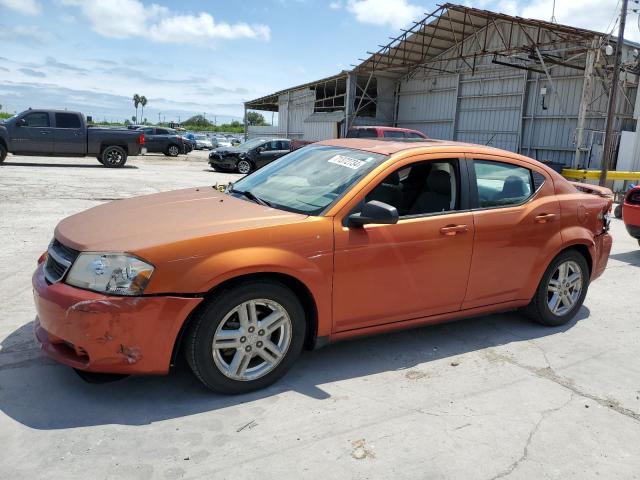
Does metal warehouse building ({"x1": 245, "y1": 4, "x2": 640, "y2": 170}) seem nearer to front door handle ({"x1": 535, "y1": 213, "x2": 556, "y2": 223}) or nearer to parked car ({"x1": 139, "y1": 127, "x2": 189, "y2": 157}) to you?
parked car ({"x1": 139, "y1": 127, "x2": 189, "y2": 157})

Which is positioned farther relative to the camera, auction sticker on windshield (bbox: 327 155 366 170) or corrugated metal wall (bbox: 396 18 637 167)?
corrugated metal wall (bbox: 396 18 637 167)

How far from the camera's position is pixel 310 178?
4012 mm

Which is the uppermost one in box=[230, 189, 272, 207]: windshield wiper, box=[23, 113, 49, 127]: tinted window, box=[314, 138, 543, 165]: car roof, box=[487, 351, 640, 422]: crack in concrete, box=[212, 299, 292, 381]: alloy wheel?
box=[23, 113, 49, 127]: tinted window

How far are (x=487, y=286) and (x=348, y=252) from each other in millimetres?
1369

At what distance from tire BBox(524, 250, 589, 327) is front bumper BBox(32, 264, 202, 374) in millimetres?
3056

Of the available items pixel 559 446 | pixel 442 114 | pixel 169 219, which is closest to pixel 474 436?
pixel 559 446

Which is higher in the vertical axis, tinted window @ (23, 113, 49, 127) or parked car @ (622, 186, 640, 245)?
tinted window @ (23, 113, 49, 127)

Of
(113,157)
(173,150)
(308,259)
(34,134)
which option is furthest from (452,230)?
(173,150)

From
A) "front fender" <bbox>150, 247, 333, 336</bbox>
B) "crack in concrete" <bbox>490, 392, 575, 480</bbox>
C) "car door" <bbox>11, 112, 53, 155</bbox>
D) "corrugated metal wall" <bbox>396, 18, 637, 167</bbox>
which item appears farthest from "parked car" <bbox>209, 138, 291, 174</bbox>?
"crack in concrete" <bbox>490, 392, 575, 480</bbox>

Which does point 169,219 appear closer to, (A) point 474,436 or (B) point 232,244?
(B) point 232,244

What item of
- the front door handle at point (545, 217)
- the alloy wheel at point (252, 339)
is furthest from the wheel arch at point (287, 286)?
the front door handle at point (545, 217)

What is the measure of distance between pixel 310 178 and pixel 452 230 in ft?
3.64

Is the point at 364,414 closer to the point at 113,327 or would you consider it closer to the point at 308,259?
the point at 308,259

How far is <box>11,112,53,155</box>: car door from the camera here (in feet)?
60.4
